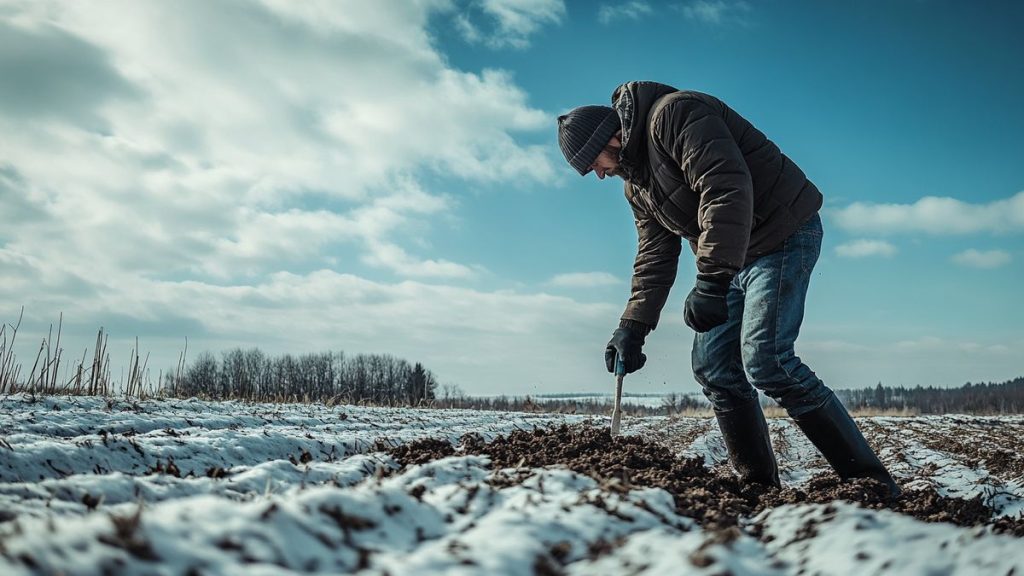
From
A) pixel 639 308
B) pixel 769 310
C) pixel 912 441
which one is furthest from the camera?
pixel 912 441

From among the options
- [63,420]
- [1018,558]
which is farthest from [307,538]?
[63,420]

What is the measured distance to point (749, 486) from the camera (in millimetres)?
3129

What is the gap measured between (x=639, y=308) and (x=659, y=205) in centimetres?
80

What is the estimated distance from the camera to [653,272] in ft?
14.1

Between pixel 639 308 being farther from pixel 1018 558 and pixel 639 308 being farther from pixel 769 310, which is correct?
pixel 1018 558

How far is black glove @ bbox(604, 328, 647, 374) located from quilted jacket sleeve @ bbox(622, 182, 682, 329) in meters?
0.11

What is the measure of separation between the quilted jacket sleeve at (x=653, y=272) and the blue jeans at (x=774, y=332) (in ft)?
1.92

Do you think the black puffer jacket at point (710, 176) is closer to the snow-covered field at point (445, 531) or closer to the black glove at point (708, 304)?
the black glove at point (708, 304)

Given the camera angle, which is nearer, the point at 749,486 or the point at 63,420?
the point at 749,486

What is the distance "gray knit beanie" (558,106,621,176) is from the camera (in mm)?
3707

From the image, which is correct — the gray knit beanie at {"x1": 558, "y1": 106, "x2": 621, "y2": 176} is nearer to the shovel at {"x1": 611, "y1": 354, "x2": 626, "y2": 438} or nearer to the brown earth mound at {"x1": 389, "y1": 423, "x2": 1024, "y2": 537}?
the shovel at {"x1": 611, "y1": 354, "x2": 626, "y2": 438}

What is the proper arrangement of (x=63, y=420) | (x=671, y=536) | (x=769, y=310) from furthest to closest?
1. (x=63, y=420)
2. (x=769, y=310)
3. (x=671, y=536)

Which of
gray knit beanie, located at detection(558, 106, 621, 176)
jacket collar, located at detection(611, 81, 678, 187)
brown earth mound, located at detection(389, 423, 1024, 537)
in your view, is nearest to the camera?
brown earth mound, located at detection(389, 423, 1024, 537)

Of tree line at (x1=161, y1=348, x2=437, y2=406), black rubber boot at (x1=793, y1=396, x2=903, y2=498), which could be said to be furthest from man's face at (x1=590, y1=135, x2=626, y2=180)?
tree line at (x1=161, y1=348, x2=437, y2=406)
